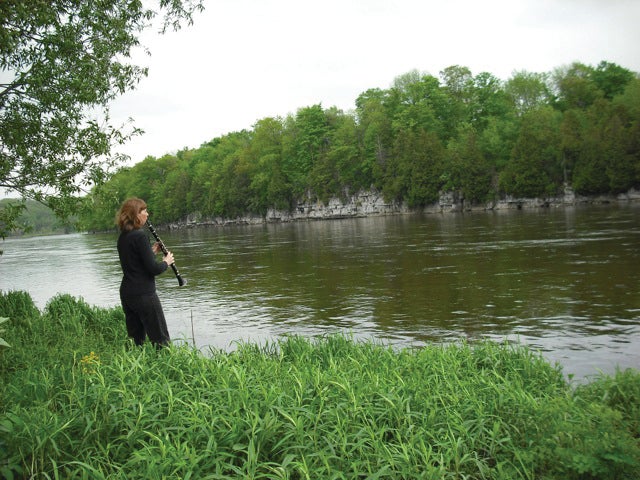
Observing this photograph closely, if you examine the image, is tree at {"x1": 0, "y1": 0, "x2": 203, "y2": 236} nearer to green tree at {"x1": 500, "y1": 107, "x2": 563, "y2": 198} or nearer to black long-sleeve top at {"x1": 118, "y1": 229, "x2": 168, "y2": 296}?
black long-sleeve top at {"x1": 118, "y1": 229, "x2": 168, "y2": 296}

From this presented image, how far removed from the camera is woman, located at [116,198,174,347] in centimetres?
736

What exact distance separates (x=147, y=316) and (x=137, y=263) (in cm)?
76

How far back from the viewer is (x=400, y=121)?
352ft

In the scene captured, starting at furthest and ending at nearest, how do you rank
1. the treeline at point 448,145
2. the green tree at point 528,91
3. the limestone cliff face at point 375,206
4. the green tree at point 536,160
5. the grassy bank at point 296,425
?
the green tree at point 528,91
the green tree at point 536,160
the limestone cliff face at point 375,206
the treeline at point 448,145
the grassy bank at point 296,425

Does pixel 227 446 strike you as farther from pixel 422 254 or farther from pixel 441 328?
pixel 422 254

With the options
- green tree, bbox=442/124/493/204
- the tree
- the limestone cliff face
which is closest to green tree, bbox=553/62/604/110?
green tree, bbox=442/124/493/204

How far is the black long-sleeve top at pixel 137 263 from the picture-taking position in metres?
7.34

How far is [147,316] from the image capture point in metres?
7.54

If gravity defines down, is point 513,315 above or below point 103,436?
below

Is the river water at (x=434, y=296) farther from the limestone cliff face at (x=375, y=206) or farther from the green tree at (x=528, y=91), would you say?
the green tree at (x=528, y=91)

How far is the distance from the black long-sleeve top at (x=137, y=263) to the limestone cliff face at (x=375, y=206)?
250ft

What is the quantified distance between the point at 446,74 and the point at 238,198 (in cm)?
6130

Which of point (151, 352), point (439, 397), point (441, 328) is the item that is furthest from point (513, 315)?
point (151, 352)

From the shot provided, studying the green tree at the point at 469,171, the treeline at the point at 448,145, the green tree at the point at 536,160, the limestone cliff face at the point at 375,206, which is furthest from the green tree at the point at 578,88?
the limestone cliff face at the point at 375,206
